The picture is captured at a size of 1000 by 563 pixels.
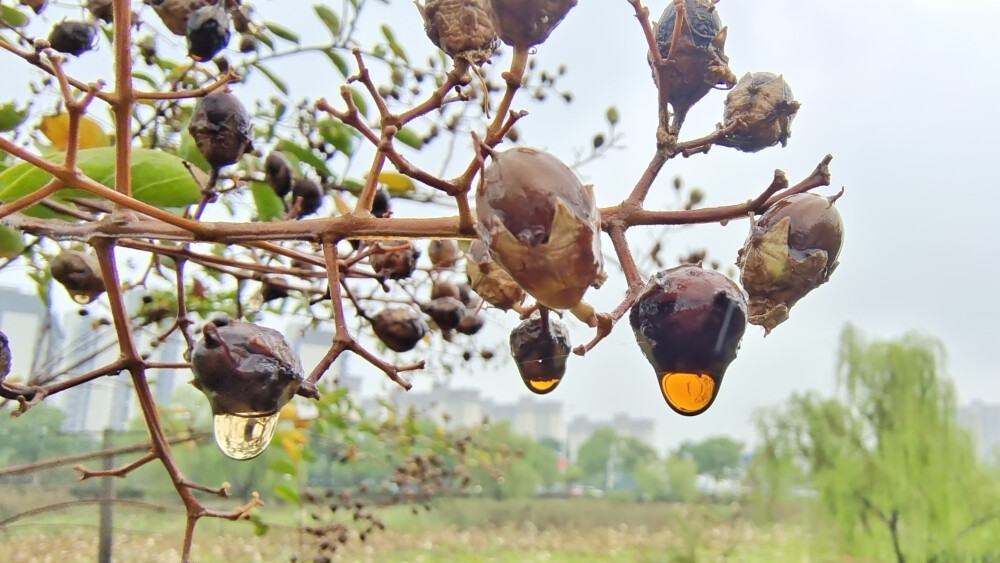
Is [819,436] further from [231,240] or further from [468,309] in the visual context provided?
[231,240]

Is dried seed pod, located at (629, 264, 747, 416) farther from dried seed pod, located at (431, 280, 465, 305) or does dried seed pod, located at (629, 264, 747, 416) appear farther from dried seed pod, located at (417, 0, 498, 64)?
dried seed pod, located at (431, 280, 465, 305)

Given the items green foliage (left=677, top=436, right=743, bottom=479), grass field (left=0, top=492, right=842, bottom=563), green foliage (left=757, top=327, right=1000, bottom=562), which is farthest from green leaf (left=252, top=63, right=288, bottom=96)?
green foliage (left=677, top=436, right=743, bottom=479)

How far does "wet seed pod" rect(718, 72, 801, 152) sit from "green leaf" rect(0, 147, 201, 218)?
1.16 ft

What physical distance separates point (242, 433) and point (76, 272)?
31cm

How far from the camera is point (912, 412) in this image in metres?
5.20

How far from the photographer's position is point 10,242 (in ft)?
1.68

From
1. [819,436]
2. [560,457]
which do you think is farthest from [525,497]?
[819,436]

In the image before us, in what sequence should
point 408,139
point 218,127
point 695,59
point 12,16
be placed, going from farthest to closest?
point 408,139
point 12,16
point 218,127
point 695,59

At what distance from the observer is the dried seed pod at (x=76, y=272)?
1.88 ft

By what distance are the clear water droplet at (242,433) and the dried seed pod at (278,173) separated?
1.01ft

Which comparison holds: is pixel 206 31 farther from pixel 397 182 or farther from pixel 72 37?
pixel 397 182

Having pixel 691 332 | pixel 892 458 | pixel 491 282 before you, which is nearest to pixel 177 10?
pixel 491 282

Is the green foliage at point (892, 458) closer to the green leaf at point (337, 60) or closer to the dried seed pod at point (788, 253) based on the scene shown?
the green leaf at point (337, 60)

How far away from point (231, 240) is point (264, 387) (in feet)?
0.24
